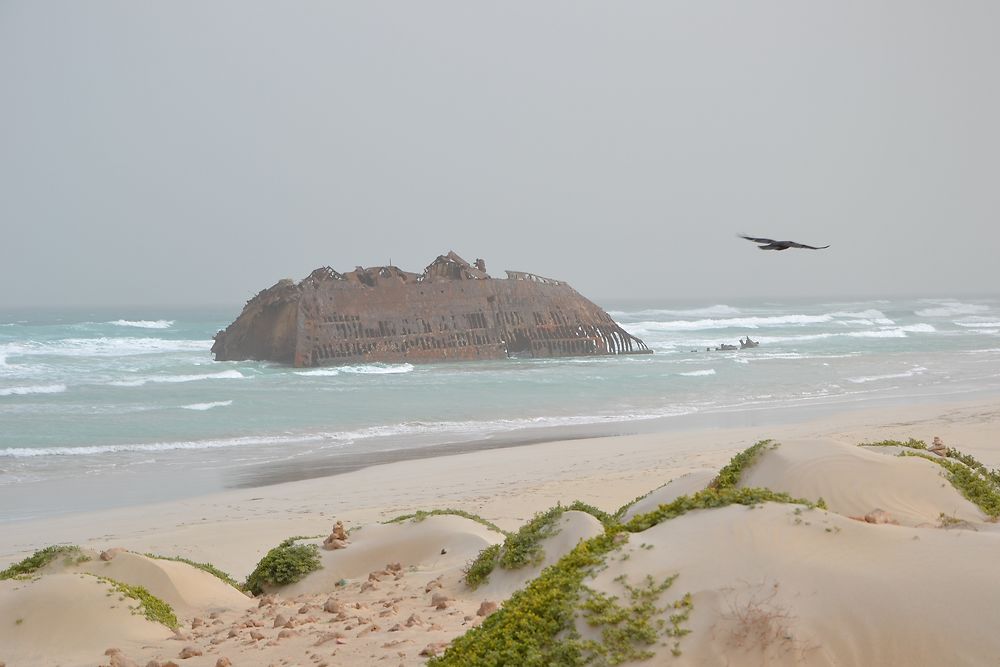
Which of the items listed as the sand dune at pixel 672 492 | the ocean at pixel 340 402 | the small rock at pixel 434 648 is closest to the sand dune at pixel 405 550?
the sand dune at pixel 672 492

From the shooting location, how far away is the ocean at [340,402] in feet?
50.6

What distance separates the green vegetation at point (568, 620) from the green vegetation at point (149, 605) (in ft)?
9.18

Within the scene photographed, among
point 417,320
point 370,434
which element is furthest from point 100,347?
point 370,434

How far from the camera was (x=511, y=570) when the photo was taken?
657 cm

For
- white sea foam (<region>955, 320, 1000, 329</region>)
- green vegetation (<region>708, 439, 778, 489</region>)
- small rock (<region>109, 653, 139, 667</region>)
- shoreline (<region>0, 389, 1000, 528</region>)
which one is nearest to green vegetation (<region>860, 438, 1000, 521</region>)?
green vegetation (<region>708, 439, 778, 489</region>)

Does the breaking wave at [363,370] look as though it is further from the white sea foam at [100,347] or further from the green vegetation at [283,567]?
the green vegetation at [283,567]

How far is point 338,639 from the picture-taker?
5.25m

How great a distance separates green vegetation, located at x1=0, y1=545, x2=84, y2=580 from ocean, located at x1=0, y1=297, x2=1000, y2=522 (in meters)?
5.74

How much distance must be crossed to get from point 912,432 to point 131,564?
41.6ft

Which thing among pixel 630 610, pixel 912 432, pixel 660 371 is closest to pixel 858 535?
pixel 630 610

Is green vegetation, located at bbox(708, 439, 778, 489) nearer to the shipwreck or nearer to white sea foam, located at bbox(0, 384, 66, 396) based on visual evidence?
white sea foam, located at bbox(0, 384, 66, 396)

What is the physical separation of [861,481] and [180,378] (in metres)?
Result: 27.3

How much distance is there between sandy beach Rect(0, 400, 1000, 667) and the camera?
3.56 m

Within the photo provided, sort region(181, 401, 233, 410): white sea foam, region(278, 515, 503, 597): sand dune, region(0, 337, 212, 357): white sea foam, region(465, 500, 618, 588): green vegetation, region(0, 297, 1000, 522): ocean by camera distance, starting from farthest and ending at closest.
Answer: region(0, 337, 212, 357): white sea foam, region(181, 401, 233, 410): white sea foam, region(0, 297, 1000, 522): ocean, region(278, 515, 503, 597): sand dune, region(465, 500, 618, 588): green vegetation
